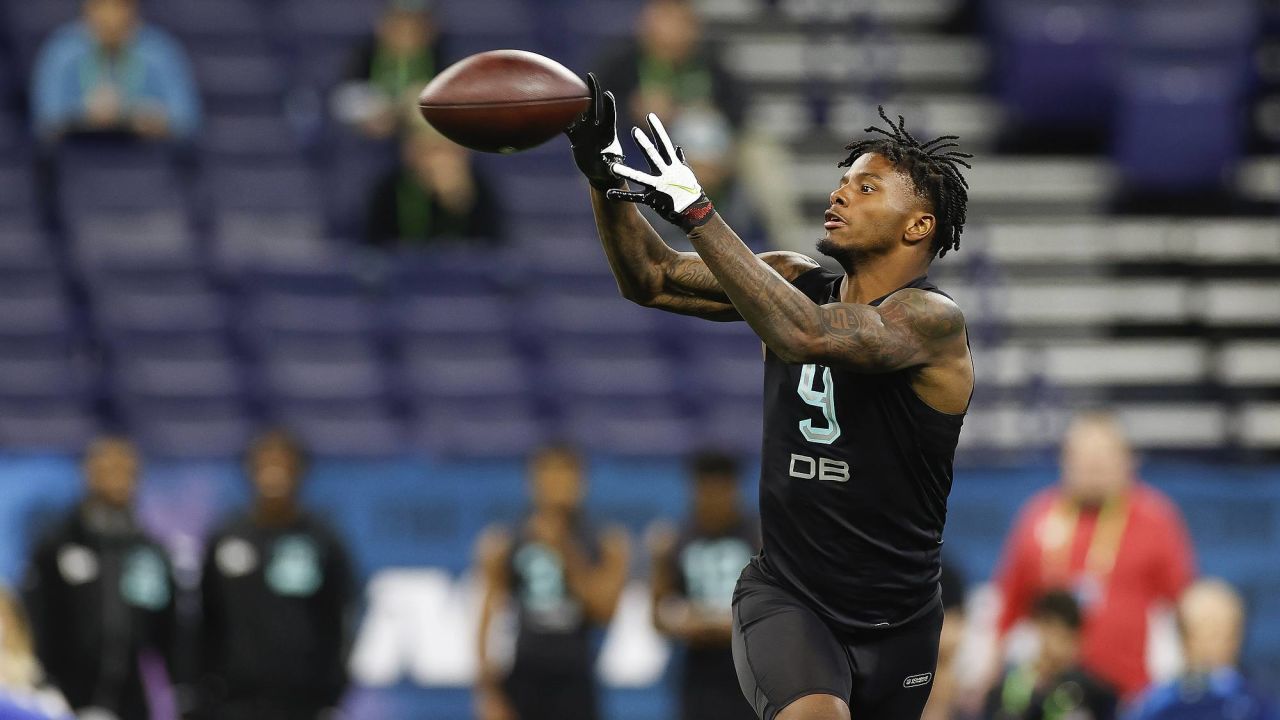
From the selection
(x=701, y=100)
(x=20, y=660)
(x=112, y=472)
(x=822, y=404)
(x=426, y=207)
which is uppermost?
(x=701, y=100)

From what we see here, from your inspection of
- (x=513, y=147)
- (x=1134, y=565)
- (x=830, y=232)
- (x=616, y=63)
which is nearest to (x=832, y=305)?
(x=830, y=232)

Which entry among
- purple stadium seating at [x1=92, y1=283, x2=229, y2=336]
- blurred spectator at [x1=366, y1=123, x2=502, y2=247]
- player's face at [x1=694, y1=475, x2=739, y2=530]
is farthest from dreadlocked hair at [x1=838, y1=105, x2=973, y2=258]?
purple stadium seating at [x1=92, y1=283, x2=229, y2=336]

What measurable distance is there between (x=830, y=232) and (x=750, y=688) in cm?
119

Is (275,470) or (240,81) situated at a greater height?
(240,81)

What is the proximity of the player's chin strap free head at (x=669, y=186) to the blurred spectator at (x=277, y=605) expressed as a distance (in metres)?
4.64

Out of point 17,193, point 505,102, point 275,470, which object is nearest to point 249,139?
point 17,193

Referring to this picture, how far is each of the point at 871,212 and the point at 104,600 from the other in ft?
17.3

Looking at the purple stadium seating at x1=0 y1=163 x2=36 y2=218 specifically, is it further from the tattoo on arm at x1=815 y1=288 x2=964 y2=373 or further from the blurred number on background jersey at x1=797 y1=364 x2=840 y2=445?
the tattoo on arm at x1=815 y1=288 x2=964 y2=373

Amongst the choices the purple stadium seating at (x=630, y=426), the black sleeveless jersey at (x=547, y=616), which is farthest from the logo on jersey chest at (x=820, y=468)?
the purple stadium seating at (x=630, y=426)

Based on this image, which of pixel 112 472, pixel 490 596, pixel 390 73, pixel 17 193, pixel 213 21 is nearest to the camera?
pixel 112 472

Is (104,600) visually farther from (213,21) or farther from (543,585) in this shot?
(213,21)

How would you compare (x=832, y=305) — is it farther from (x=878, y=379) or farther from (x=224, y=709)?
(x=224, y=709)

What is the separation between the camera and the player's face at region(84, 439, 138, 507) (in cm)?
895

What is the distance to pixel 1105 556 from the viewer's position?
8781 millimetres
